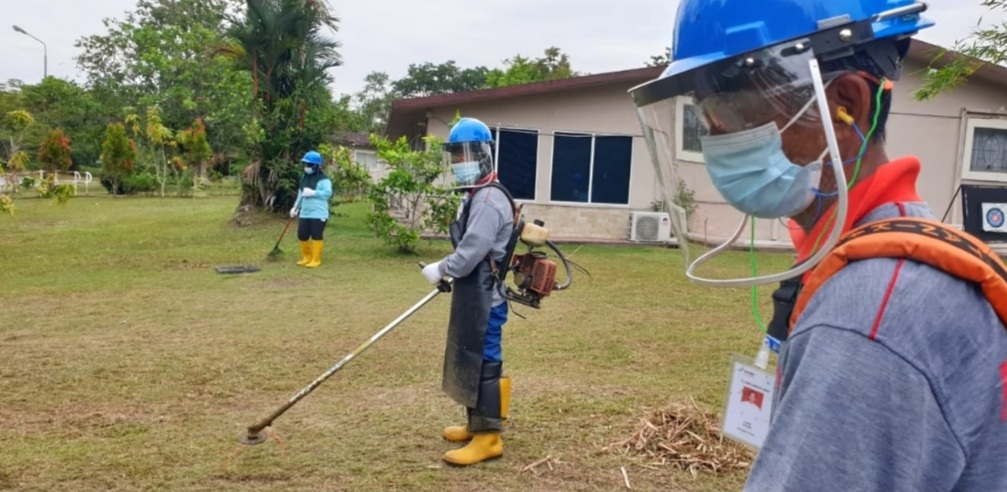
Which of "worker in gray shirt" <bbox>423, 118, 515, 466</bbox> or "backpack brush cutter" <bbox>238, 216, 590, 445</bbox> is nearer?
"worker in gray shirt" <bbox>423, 118, 515, 466</bbox>

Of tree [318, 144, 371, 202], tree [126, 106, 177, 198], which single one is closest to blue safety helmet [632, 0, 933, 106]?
tree [318, 144, 371, 202]

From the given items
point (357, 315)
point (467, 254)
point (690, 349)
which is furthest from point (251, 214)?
point (467, 254)

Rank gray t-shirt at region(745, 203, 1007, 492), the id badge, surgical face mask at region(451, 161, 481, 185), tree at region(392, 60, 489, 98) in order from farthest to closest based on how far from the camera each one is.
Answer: tree at region(392, 60, 489, 98) → surgical face mask at region(451, 161, 481, 185) → the id badge → gray t-shirt at region(745, 203, 1007, 492)

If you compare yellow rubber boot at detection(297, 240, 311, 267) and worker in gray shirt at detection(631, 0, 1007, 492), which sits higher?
worker in gray shirt at detection(631, 0, 1007, 492)

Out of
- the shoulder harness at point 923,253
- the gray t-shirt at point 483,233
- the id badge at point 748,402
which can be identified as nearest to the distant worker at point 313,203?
the gray t-shirt at point 483,233

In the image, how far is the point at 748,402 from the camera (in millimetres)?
1878

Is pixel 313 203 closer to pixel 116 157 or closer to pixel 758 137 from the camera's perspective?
pixel 758 137

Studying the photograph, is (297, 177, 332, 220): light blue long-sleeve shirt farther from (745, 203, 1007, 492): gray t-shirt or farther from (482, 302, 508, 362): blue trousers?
(745, 203, 1007, 492): gray t-shirt

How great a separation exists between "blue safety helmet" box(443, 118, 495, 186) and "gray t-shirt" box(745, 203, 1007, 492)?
3.66 m

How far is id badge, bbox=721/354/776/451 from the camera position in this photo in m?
1.82

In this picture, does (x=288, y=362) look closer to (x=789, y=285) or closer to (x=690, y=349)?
(x=690, y=349)

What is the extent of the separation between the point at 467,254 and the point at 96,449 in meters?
2.36

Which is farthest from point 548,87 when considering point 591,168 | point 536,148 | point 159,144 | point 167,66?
point 167,66

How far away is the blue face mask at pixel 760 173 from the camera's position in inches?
46.5
